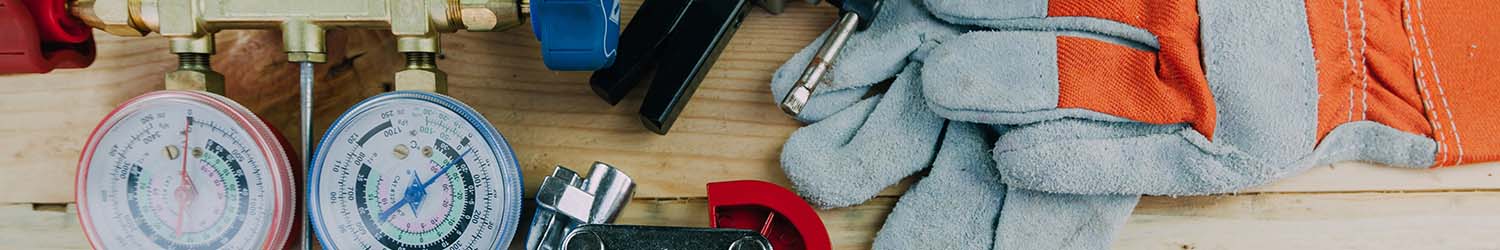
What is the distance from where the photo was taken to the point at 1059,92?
526 millimetres

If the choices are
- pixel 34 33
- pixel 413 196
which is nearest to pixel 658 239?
pixel 413 196

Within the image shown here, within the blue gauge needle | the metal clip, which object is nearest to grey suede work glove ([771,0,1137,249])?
the metal clip

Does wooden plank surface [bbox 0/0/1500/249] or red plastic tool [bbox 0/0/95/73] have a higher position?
red plastic tool [bbox 0/0/95/73]

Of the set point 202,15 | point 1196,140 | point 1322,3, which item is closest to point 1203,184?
point 1196,140

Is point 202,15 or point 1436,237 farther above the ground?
point 202,15

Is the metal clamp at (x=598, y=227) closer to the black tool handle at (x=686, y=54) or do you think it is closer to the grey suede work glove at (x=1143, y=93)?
the black tool handle at (x=686, y=54)

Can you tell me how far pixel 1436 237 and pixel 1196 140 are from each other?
22cm

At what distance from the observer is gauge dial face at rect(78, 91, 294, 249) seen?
0.51 meters

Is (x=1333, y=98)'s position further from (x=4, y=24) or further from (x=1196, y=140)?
(x=4, y=24)

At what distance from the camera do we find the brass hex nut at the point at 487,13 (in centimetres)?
49

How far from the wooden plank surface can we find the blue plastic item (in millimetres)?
116

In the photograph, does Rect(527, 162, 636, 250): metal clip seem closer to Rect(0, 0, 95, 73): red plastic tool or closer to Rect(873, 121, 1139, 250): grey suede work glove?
Rect(873, 121, 1139, 250): grey suede work glove

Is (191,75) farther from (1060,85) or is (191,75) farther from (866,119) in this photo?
(1060,85)

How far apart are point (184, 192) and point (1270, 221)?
70 centimetres
